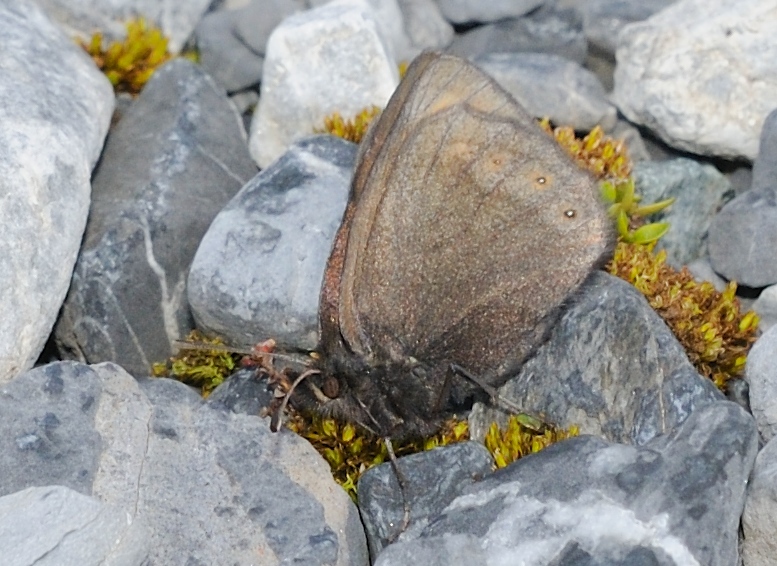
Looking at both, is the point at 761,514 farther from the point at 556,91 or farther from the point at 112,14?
the point at 112,14

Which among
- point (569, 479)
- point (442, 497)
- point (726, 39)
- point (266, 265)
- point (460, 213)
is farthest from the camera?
point (726, 39)

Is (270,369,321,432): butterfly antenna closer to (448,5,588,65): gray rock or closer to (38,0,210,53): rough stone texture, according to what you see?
(448,5,588,65): gray rock

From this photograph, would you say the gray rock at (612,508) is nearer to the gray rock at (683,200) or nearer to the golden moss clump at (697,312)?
the golden moss clump at (697,312)

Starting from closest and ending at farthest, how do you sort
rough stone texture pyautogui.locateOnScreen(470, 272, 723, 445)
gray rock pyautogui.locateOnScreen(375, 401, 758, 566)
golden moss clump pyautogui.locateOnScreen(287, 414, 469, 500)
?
gray rock pyautogui.locateOnScreen(375, 401, 758, 566)
rough stone texture pyautogui.locateOnScreen(470, 272, 723, 445)
golden moss clump pyautogui.locateOnScreen(287, 414, 469, 500)

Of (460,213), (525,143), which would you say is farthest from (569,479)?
(525,143)

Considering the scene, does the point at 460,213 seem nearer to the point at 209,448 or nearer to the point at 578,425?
the point at 578,425

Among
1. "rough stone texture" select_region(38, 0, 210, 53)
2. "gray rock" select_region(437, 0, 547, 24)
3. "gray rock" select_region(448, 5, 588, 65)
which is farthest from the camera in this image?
"gray rock" select_region(437, 0, 547, 24)

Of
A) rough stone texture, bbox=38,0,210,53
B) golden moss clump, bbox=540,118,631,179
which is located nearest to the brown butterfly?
golden moss clump, bbox=540,118,631,179
